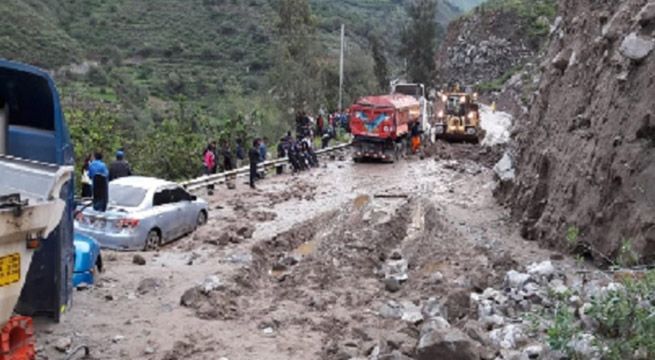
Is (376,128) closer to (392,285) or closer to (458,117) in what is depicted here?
(458,117)

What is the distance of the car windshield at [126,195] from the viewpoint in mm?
14909

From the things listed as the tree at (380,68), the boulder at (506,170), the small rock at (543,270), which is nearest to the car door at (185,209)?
the small rock at (543,270)

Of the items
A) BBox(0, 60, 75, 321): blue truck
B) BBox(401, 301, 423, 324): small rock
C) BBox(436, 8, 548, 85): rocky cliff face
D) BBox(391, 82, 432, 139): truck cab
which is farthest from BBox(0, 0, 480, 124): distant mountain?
BBox(0, 60, 75, 321): blue truck

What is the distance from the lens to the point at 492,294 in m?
10.0

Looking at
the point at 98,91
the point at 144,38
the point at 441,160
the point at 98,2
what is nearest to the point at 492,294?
the point at 441,160

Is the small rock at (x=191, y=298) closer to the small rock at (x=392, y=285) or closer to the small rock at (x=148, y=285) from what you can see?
the small rock at (x=148, y=285)

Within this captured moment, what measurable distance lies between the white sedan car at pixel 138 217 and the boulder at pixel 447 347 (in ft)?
26.5

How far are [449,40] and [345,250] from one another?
68341mm

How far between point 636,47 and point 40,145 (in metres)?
9.66

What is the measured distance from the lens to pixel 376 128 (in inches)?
1233

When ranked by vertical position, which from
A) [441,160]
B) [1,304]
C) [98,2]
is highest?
[98,2]

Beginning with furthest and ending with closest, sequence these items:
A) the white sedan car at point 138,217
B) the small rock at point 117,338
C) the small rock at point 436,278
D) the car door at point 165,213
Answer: the car door at point 165,213, the white sedan car at point 138,217, the small rock at point 436,278, the small rock at point 117,338

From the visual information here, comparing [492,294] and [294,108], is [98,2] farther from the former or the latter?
[492,294]

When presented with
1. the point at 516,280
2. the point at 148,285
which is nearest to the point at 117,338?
the point at 148,285
